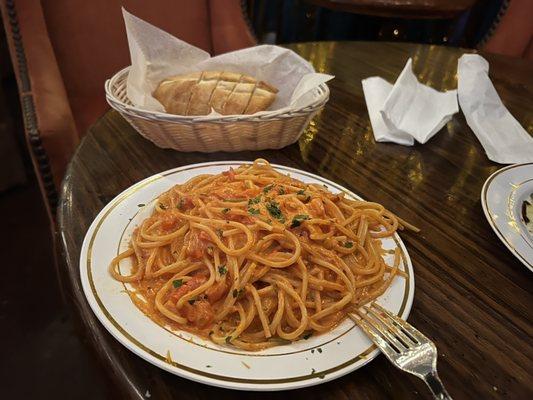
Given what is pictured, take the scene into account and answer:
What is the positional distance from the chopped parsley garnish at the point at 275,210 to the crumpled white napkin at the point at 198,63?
1.86ft

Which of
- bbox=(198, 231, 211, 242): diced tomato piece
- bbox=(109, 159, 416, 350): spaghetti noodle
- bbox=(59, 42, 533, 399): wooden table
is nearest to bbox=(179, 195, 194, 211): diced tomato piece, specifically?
bbox=(109, 159, 416, 350): spaghetti noodle

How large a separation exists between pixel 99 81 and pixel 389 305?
187 cm

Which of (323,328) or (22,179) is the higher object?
(323,328)

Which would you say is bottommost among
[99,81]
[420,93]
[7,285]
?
[7,285]

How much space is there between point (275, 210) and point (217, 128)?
38cm

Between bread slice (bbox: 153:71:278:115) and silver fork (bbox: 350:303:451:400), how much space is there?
854mm

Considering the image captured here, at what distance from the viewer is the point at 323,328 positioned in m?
0.82

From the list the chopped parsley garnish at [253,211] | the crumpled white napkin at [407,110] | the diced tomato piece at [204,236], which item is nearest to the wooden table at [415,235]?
the crumpled white napkin at [407,110]

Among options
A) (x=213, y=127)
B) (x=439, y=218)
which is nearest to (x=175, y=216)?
(x=213, y=127)

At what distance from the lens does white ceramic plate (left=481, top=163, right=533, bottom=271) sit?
40.6 inches

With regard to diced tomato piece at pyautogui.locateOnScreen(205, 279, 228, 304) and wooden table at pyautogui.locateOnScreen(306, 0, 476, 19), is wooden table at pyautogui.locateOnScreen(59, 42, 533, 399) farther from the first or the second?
wooden table at pyautogui.locateOnScreen(306, 0, 476, 19)

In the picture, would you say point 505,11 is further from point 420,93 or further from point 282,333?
point 282,333

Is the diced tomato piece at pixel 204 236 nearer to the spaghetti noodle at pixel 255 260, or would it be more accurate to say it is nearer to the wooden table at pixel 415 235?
the spaghetti noodle at pixel 255 260

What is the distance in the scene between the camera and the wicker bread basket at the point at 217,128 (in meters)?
1.20
